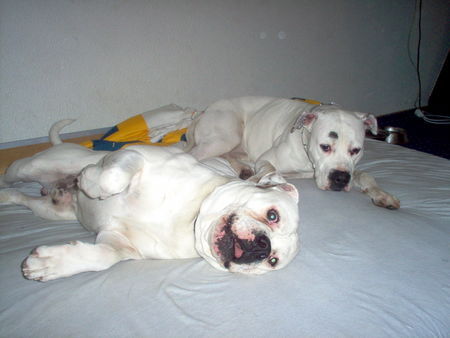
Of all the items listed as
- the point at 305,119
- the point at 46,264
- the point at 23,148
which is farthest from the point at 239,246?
the point at 23,148

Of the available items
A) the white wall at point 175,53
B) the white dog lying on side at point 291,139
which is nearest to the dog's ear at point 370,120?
the white dog lying on side at point 291,139

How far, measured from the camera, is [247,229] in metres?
1.61

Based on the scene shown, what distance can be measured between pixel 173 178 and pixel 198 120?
→ 218cm

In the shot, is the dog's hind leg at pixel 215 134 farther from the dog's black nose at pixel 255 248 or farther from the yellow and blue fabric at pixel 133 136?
Answer: the dog's black nose at pixel 255 248

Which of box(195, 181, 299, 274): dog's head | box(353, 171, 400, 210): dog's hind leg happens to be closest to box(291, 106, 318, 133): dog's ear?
box(353, 171, 400, 210): dog's hind leg

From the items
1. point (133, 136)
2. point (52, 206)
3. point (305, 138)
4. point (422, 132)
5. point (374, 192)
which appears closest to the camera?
point (52, 206)

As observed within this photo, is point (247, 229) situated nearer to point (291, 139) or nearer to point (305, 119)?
point (305, 119)

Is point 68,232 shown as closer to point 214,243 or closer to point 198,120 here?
point 214,243

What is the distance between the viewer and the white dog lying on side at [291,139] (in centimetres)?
304

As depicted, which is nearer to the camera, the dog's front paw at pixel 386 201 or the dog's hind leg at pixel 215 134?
the dog's front paw at pixel 386 201

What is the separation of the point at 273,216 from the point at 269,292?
0.40 metres

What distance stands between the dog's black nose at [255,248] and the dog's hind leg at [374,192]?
1513mm

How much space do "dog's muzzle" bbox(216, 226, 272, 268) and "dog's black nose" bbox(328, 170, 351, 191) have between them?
154 cm

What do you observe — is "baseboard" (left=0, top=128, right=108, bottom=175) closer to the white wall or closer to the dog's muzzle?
the white wall
